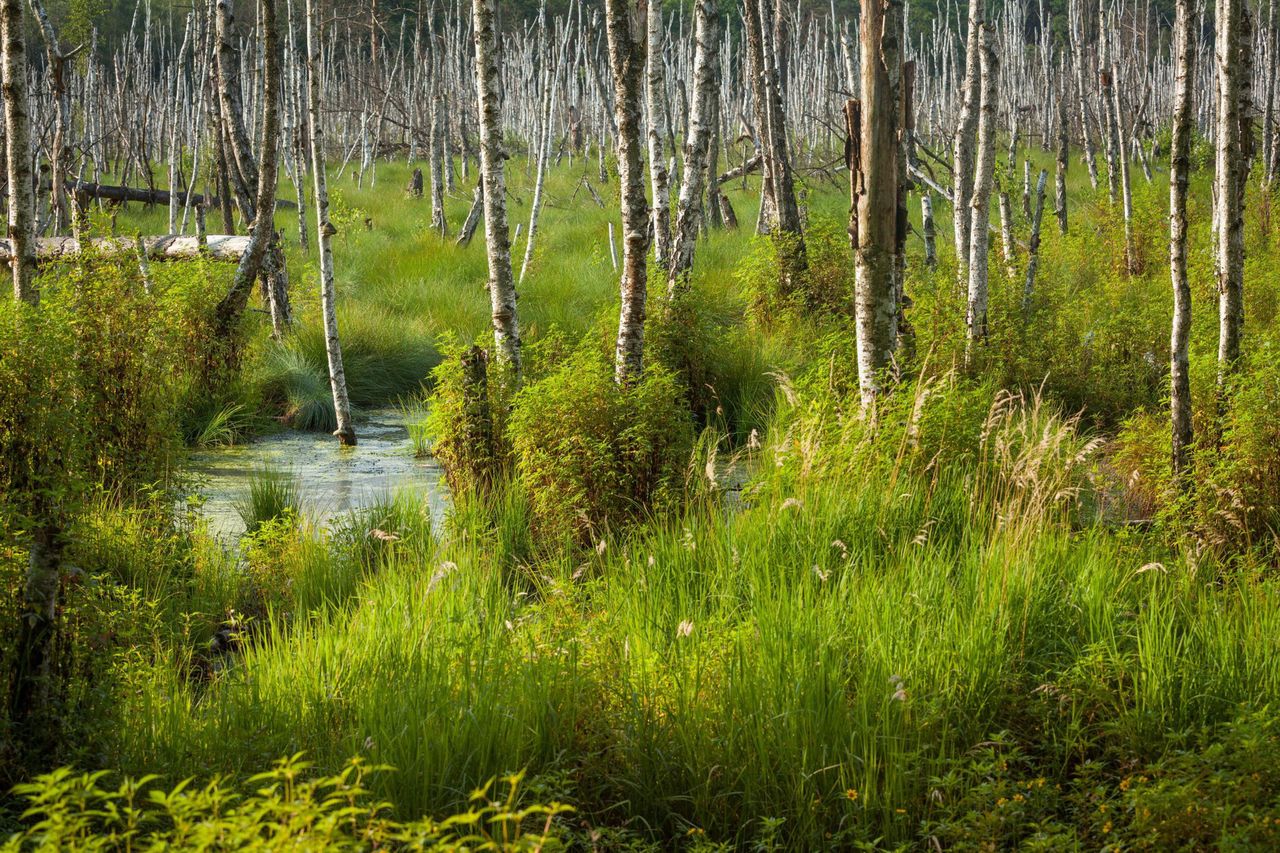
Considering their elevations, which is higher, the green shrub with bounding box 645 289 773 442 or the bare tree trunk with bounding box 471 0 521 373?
the bare tree trunk with bounding box 471 0 521 373

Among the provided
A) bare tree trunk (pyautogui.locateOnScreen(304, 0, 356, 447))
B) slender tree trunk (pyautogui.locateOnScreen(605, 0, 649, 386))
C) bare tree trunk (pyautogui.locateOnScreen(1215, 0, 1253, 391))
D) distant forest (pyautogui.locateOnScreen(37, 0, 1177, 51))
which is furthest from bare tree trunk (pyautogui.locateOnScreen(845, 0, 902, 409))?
distant forest (pyautogui.locateOnScreen(37, 0, 1177, 51))

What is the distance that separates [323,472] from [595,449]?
344 cm

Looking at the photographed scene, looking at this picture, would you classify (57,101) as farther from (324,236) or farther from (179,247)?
(324,236)

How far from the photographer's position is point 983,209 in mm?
9914

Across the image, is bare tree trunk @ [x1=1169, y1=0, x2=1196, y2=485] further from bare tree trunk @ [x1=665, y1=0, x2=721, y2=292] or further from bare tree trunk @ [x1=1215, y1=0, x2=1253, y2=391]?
bare tree trunk @ [x1=665, y1=0, x2=721, y2=292]

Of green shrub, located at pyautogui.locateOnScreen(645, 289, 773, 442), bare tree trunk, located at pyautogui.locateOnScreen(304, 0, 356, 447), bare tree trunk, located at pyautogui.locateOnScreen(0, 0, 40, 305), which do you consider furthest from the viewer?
green shrub, located at pyautogui.locateOnScreen(645, 289, 773, 442)

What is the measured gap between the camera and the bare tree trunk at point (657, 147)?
34.2 feet

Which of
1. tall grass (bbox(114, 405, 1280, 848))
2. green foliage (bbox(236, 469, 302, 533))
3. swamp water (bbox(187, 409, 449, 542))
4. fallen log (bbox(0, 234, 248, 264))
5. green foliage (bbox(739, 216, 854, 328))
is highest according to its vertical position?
fallen log (bbox(0, 234, 248, 264))

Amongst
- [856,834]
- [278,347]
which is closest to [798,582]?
[856,834]

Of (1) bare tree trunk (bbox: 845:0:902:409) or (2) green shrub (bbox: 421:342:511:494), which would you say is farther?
(2) green shrub (bbox: 421:342:511:494)

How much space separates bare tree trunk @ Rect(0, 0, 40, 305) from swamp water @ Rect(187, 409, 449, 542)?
155 centimetres

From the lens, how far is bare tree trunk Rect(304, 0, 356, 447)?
964cm

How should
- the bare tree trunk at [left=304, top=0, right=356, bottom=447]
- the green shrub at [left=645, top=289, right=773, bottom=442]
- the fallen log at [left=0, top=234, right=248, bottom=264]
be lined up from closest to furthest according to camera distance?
the bare tree trunk at [left=304, top=0, right=356, bottom=447] → the green shrub at [left=645, top=289, right=773, bottom=442] → the fallen log at [left=0, top=234, right=248, bottom=264]

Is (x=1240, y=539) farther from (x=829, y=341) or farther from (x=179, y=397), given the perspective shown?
(x=179, y=397)
